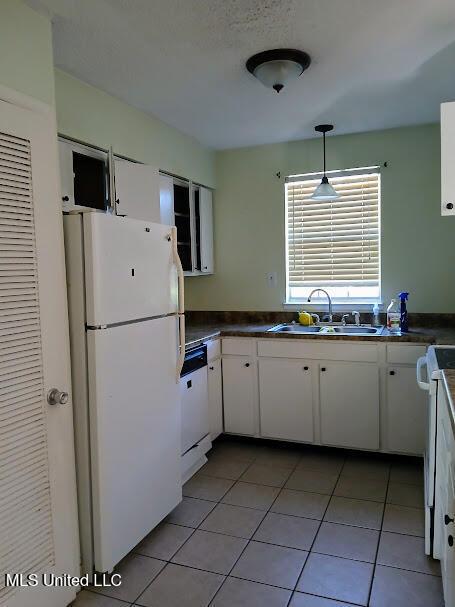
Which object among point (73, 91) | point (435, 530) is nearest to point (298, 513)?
point (435, 530)

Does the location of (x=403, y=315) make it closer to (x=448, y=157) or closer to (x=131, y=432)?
(x=448, y=157)

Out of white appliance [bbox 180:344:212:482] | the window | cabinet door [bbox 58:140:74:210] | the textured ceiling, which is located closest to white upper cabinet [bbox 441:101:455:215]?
the textured ceiling

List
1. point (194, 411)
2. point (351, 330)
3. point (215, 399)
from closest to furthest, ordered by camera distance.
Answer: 1. point (194, 411)
2. point (215, 399)
3. point (351, 330)

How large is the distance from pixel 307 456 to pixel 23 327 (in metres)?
2.30

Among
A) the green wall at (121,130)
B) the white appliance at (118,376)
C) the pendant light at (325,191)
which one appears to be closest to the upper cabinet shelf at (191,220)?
the green wall at (121,130)

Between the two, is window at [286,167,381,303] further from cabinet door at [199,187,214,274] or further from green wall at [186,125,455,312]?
cabinet door at [199,187,214,274]

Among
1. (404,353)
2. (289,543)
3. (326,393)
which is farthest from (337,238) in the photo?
(289,543)

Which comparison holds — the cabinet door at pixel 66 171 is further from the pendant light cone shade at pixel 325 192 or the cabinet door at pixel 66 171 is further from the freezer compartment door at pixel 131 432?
the pendant light cone shade at pixel 325 192

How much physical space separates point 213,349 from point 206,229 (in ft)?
3.76

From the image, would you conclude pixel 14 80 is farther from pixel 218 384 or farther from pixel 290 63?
pixel 218 384

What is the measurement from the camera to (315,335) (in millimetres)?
3234

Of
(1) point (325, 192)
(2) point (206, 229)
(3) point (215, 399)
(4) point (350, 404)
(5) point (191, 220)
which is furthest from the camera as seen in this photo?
(2) point (206, 229)

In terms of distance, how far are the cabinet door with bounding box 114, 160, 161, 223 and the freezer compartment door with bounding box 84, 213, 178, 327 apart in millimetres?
497

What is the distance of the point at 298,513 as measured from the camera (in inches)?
100
